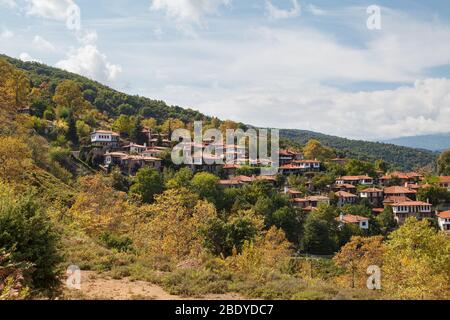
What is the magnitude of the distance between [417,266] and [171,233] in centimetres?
1409

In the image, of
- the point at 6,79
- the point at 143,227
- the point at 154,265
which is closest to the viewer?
the point at 154,265

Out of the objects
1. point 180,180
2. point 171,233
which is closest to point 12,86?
point 180,180

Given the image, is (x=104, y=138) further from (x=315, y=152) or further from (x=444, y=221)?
(x=444, y=221)

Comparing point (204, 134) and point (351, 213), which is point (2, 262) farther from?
point (204, 134)

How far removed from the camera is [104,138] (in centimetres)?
6781

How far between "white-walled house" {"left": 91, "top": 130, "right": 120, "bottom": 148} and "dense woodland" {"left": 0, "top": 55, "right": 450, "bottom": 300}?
1.26m

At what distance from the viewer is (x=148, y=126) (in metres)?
88.2

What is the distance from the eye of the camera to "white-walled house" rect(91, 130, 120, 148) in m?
66.5

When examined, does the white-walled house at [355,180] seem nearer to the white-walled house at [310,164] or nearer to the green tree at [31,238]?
the white-walled house at [310,164]

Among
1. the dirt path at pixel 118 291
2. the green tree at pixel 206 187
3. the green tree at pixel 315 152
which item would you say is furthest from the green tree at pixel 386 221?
the dirt path at pixel 118 291

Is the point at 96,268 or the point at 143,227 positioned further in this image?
the point at 143,227

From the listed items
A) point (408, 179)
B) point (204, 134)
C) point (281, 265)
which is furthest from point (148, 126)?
point (281, 265)
